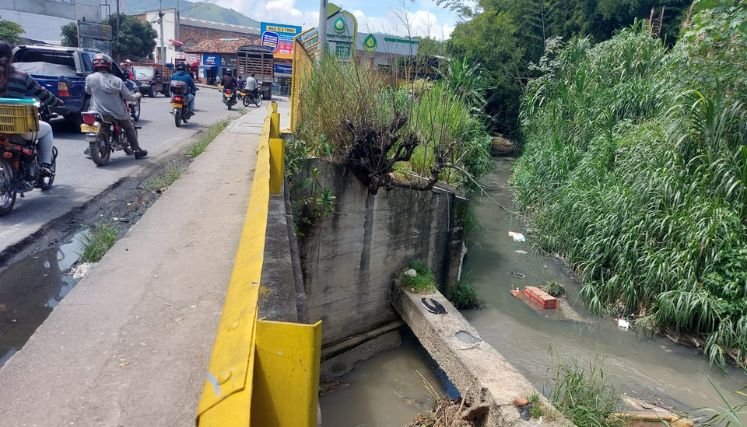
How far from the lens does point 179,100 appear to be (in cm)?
1192

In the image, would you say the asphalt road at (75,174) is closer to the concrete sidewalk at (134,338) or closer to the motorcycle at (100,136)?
the motorcycle at (100,136)

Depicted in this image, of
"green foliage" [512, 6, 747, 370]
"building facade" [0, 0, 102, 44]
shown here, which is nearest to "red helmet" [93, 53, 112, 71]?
"green foliage" [512, 6, 747, 370]

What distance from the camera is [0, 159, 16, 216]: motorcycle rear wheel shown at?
5.14 metres

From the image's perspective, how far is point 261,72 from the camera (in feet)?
86.6

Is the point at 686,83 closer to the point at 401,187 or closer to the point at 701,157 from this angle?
the point at 701,157

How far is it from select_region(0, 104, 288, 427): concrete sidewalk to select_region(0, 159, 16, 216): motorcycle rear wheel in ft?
5.79

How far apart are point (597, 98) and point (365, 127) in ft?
22.3

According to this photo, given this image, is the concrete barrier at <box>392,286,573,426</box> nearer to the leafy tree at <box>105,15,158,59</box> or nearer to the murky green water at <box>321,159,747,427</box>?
the murky green water at <box>321,159,747,427</box>

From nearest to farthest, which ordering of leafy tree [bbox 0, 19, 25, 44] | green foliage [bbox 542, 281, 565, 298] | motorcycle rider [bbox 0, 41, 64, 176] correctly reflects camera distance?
motorcycle rider [bbox 0, 41, 64, 176], green foliage [bbox 542, 281, 565, 298], leafy tree [bbox 0, 19, 25, 44]

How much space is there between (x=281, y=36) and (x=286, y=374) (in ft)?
116

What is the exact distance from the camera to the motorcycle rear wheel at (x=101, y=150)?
7452mm

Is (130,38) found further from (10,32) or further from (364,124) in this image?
(364,124)

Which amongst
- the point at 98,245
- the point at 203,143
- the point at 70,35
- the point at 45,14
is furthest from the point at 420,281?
the point at 45,14

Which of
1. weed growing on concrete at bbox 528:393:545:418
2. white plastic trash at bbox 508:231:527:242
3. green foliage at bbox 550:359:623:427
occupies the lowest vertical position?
white plastic trash at bbox 508:231:527:242
